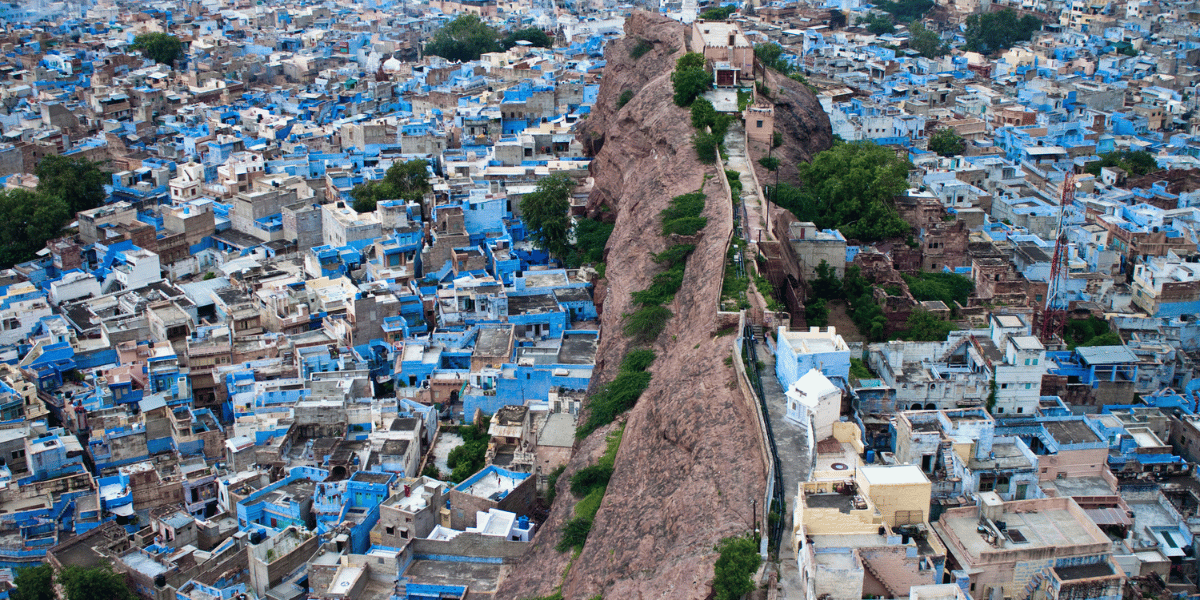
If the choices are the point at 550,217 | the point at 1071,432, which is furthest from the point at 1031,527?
the point at 550,217

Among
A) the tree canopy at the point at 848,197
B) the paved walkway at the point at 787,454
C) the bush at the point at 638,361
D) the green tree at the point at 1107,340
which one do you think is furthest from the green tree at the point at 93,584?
the green tree at the point at 1107,340

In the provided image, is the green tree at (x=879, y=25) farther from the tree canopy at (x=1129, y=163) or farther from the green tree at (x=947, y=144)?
the tree canopy at (x=1129, y=163)

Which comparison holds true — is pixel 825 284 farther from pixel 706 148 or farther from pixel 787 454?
pixel 787 454

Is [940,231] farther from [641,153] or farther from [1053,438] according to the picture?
[1053,438]

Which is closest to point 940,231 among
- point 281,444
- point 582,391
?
point 582,391

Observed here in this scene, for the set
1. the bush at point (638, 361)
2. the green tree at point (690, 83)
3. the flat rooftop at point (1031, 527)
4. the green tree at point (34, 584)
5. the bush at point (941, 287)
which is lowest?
the green tree at point (34, 584)

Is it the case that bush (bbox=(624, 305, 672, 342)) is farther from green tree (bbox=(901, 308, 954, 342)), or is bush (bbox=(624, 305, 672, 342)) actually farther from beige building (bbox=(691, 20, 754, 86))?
beige building (bbox=(691, 20, 754, 86))
